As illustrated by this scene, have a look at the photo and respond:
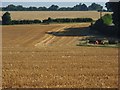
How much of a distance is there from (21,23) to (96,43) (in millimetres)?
44286

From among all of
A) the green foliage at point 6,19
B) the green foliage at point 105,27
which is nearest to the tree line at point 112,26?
the green foliage at point 105,27

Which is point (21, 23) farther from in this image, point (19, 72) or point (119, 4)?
point (19, 72)

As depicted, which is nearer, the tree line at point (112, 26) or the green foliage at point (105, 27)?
the tree line at point (112, 26)

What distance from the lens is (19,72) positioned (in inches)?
705

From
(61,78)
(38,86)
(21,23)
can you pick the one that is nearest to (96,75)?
(61,78)

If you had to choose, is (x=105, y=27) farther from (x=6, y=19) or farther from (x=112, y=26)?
(x=6, y=19)

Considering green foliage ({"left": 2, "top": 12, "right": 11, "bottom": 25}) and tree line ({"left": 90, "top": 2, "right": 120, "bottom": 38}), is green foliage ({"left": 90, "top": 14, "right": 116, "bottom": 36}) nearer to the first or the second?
tree line ({"left": 90, "top": 2, "right": 120, "bottom": 38})

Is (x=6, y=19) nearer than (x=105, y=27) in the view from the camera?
No

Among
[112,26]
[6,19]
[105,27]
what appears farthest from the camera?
[6,19]

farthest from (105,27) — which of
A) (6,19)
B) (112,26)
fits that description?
(6,19)

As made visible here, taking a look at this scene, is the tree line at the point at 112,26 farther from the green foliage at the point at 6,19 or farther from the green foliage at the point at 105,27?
the green foliage at the point at 6,19

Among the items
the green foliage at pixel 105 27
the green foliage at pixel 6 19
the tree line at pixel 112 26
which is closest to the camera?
the tree line at pixel 112 26

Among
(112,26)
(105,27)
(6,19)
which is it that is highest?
(6,19)

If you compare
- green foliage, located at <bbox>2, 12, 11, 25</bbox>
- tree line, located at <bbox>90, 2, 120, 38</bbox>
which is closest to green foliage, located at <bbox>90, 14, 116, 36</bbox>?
tree line, located at <bbox>90, 2, 120, 38</bbox>
